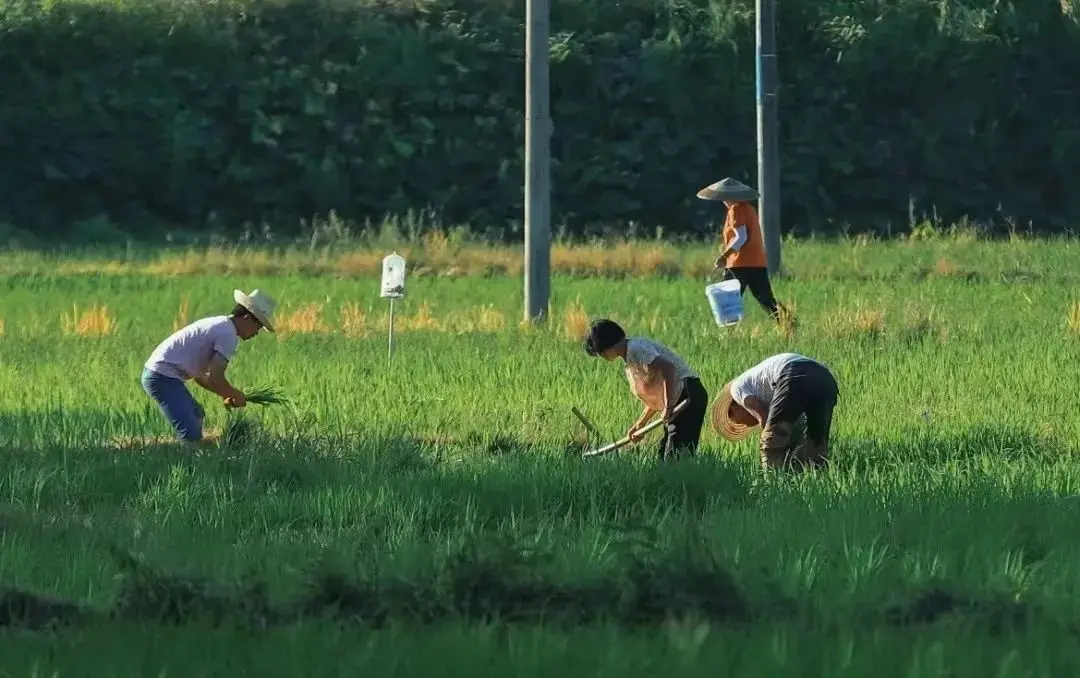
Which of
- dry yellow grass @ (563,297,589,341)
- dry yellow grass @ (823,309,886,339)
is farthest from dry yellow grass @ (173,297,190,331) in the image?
dry yellow grass @ (823,309,886,339)

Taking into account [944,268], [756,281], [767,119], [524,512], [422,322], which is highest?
[767,119]

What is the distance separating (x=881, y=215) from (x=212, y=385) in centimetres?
2349

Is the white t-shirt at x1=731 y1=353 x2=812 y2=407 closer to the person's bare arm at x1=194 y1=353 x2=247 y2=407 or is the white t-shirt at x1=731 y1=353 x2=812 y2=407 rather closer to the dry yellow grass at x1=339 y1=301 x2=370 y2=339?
the person's bare arm at x1=194 y1=353 x2=247 y2=407

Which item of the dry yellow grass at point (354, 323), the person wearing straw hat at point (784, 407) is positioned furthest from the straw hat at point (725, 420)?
the dry yellow grass at point (354, 323)

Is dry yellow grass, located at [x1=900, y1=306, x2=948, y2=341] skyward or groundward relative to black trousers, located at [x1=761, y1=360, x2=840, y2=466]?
groundward

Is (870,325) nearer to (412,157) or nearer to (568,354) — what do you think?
(568,354)

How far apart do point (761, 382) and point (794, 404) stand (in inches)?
15.7

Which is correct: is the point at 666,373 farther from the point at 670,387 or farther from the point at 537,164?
the point at 537,164

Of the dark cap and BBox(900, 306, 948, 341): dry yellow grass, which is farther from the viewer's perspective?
BBox(900, 306, 948, 341): dry yellow grass

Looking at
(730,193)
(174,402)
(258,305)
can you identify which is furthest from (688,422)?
(730,193)

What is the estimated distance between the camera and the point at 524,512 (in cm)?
857

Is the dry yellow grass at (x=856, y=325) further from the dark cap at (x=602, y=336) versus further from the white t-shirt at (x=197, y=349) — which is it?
the white t-shirt at (x=197, y=349)

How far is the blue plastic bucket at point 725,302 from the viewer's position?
49.5 ft

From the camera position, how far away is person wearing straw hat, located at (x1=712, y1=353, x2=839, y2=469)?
9391mm
